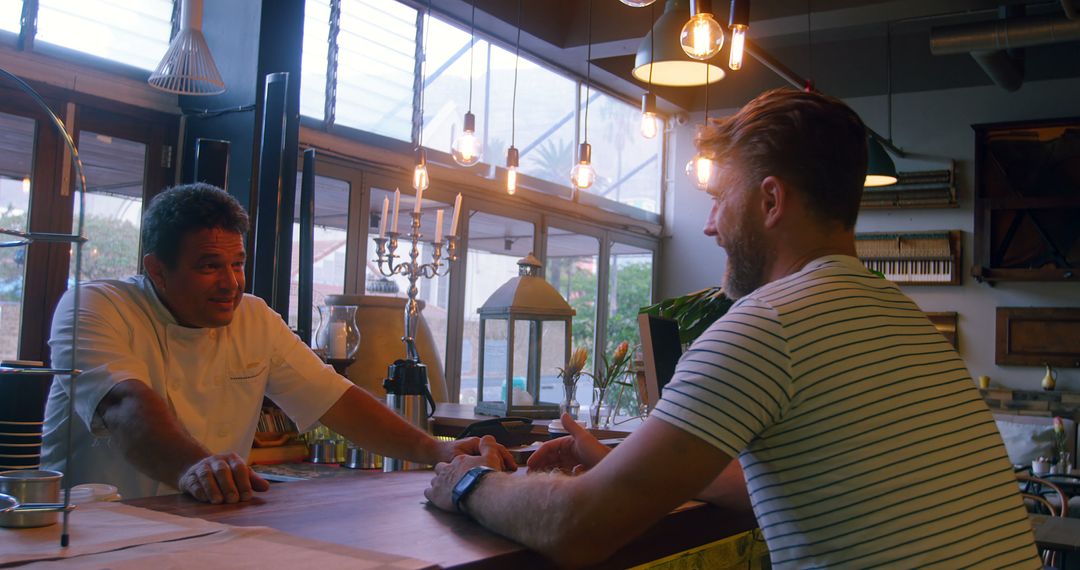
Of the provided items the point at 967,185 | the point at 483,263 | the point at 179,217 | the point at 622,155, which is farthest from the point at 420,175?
the point at 967,185

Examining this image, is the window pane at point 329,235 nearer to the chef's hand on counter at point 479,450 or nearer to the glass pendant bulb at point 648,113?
the glass pendant bulb at point 648,113

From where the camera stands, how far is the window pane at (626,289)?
933 cm

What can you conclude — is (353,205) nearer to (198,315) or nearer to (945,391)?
(198,315)

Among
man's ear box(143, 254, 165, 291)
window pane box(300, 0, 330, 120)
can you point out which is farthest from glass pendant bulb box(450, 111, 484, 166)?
man's ear box(143, 254, 165, 291)

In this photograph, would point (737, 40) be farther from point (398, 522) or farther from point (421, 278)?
point (421, 278)

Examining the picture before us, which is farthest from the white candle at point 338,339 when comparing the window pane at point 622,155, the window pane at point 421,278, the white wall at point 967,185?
the white wall at point 967,185

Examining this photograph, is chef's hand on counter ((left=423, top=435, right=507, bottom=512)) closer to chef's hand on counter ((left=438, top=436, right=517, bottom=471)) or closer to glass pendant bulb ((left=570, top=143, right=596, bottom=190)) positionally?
chef's hand on counter ((left=438, top=436, right=517, bottom=471))

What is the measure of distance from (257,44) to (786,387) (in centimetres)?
442

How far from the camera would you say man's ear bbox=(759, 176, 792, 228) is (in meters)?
1.43

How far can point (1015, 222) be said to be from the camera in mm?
8125

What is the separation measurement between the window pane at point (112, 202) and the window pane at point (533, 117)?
3.08 meters

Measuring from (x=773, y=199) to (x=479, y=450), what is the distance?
789mm

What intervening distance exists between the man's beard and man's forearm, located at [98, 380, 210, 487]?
104 cm

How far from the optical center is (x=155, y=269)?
2250mm
